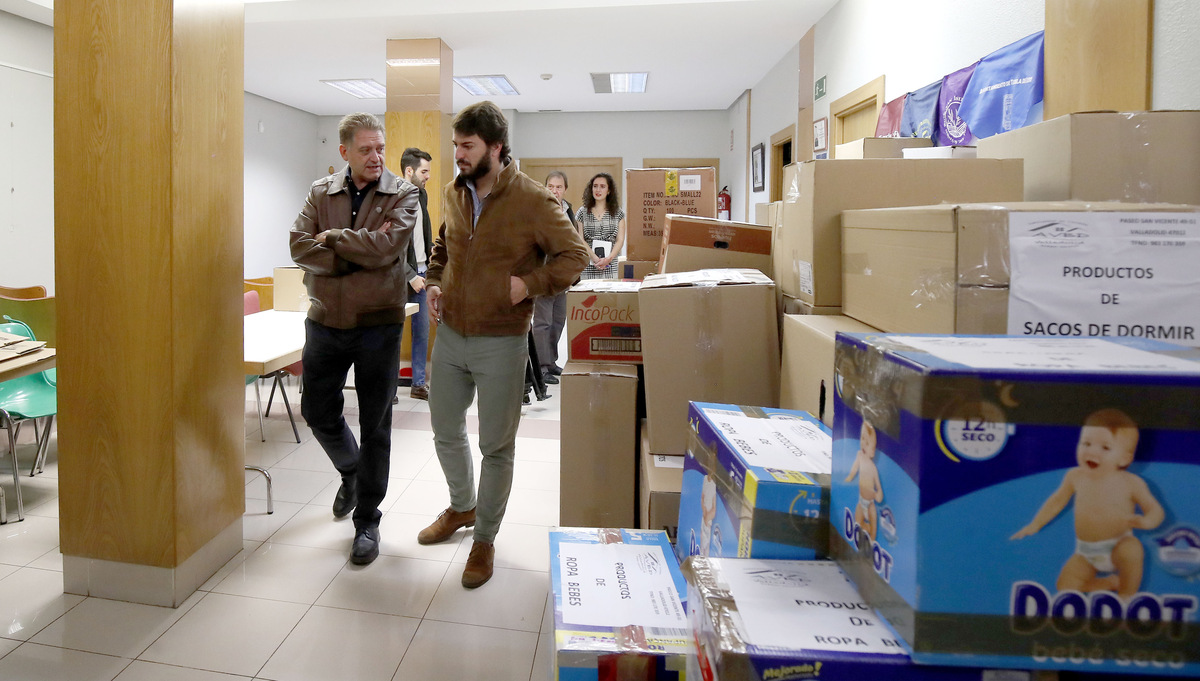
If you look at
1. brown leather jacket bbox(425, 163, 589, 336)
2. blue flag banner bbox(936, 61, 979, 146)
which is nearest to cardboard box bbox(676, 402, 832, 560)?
brown leather jacket bbox(425, 163, 589, 336)

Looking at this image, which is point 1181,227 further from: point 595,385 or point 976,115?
point 976,115

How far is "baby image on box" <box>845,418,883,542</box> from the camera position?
771 mm

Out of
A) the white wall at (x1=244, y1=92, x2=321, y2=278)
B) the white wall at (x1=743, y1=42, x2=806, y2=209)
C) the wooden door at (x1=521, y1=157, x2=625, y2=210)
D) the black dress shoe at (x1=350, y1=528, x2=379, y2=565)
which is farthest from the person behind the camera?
the wooden door at (x1=521, y1=157, x2=625, y2=210)

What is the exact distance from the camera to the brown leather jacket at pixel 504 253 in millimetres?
2213

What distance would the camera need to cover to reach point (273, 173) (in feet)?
31.1

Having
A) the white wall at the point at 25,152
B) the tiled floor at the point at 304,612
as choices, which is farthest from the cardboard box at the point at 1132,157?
the white wall at the point at 25,152

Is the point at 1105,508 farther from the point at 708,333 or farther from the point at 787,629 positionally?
the point at 708,333

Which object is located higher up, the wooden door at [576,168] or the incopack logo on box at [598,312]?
the wooden door at [576,168]

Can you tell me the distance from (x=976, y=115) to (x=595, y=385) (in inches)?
75.2

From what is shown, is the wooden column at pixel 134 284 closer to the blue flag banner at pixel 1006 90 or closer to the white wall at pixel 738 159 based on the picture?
the blue flag banner at pixel 1006 90

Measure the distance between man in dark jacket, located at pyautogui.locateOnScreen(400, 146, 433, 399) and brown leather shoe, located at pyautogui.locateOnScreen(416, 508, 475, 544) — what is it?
72.3 inches

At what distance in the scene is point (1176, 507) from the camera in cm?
64

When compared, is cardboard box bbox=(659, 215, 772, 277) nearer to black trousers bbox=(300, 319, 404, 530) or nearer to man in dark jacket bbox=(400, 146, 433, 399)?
black trousers bbox=(300, 319, 404, 530)

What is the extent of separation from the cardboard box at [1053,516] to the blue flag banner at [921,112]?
2.88 metres
